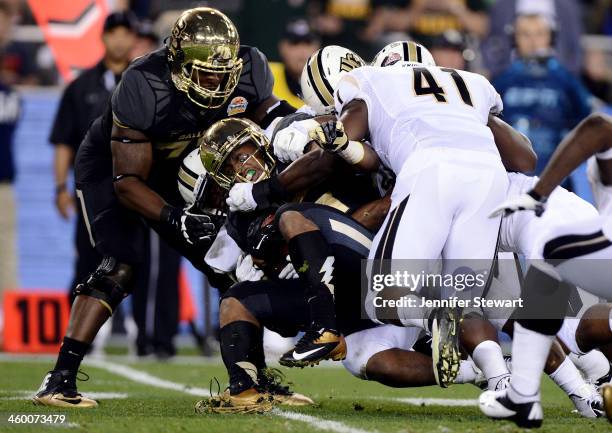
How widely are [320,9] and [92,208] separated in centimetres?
519

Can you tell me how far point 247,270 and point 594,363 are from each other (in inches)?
62.0

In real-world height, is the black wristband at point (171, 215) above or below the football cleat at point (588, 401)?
above

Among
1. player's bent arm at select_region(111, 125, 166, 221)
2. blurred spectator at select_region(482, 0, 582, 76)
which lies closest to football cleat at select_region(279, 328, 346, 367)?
player's bent arm at select_region(111, 125, 166, 221)

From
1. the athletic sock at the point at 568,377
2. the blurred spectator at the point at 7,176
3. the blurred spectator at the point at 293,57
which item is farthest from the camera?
the blurred spectator at the point at 7,176

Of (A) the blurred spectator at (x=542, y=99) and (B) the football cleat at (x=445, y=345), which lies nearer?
(B) the football cleat at (x=445, y=345)

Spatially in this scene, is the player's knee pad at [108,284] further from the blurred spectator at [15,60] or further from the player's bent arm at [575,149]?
the blurred spectator at [15,60]

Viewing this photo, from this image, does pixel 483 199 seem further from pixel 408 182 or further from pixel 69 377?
pixel 69 377

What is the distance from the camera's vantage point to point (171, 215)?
5.92 metres

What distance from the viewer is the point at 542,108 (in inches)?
355

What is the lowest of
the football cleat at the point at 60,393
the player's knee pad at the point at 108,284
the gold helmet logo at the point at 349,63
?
the football cleat at the point at 60,393

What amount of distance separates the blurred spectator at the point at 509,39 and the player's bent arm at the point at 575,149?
5.73 meters

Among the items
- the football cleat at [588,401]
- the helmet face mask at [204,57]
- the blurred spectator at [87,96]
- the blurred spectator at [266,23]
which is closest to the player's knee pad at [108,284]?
the helmet face mask at [204,57]

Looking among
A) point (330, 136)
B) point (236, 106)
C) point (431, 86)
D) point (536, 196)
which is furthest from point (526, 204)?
point (236, 106)

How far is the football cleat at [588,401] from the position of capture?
538 centimetres
